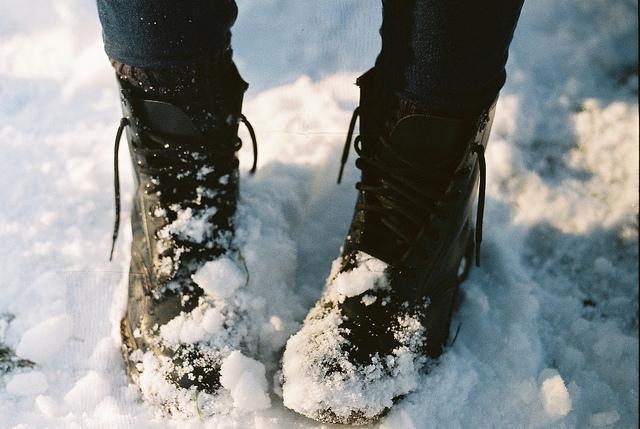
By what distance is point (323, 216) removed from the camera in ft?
3.92

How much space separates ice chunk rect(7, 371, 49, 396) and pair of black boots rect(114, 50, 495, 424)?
16cm

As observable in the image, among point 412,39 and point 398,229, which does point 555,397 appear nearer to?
point 398,229

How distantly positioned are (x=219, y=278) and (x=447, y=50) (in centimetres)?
51

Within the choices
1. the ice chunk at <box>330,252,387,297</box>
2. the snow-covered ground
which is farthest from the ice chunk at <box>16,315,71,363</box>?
the ice chunk at <box>330,252,387,297</box>

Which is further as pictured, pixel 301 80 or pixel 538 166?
pixel 301 80

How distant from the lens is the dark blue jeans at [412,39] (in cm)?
68

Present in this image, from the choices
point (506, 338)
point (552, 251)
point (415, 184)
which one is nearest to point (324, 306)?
point (415, 184)

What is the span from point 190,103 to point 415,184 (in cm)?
37

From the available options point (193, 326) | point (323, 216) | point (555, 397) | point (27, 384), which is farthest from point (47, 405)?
point (555, 397)

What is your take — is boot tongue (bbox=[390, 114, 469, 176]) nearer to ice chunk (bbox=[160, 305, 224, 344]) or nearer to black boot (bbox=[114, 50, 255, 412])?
black boot (bbox=[114, 50, 255, 412])

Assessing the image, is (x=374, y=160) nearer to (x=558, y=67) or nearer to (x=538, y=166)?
(x=538, y=166)

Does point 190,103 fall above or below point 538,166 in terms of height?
below

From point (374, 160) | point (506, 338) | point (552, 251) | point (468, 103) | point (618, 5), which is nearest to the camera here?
point (468, 103)

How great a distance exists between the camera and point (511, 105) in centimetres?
135
